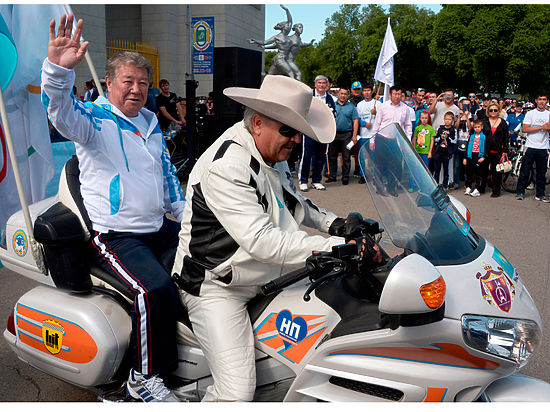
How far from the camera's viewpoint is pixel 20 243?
278 centimetres

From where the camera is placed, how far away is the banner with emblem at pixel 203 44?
→ 1594 cm

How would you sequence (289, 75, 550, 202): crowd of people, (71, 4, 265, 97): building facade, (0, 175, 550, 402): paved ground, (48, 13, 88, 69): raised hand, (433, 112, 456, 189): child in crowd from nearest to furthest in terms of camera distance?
1. (48, 13, 88, 69): raised hand
2. (0, 175, 550, 402): paved ground
3. (289, 75, 550, 202): crowd of people
4. (433, 112, 456, 189): child in crowd
5. (71, 4, 265, 97): building facade

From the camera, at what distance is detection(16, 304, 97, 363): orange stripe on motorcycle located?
2346mm

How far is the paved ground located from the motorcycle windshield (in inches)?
73.7

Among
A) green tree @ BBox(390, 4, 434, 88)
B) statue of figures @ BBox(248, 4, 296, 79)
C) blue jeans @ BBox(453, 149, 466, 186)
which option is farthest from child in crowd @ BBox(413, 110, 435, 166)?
green tree @ BBox(390, 4, 434, 88)

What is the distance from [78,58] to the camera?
2.43 m

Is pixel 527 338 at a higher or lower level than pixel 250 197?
lower

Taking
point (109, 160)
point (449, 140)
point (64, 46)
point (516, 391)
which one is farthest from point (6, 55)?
point (449, 140)

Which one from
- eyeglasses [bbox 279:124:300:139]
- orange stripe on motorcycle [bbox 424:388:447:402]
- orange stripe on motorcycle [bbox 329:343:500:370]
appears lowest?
orange stripe on motorcycle [bbox 424:388:447:402]

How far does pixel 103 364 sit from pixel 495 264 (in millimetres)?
1723

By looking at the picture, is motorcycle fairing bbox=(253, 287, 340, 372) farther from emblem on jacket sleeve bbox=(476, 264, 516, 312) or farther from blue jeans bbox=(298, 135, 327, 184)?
blue jeans bbox=(298, 135, 327, 184)

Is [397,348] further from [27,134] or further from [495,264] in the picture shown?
[27,134]

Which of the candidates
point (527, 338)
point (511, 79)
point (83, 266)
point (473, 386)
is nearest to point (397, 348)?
point (473, 386)

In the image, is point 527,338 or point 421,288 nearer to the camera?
point 421,288
